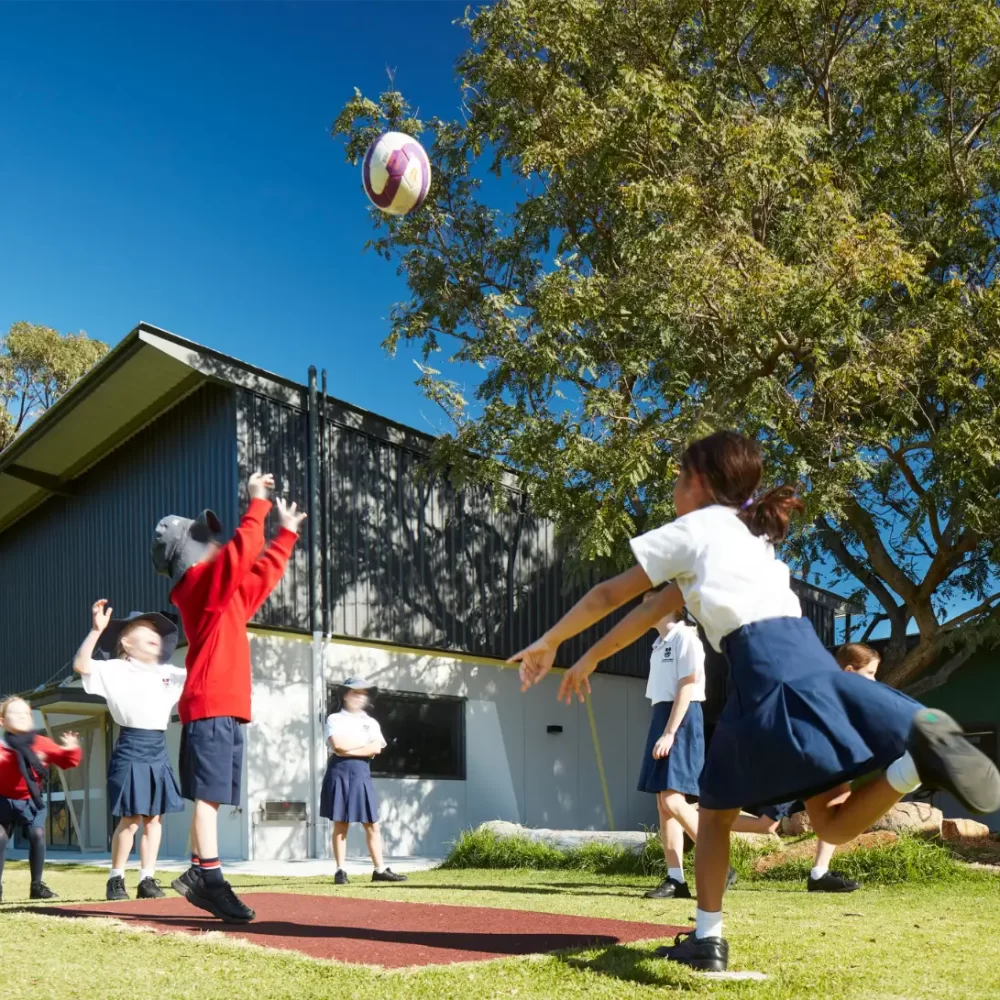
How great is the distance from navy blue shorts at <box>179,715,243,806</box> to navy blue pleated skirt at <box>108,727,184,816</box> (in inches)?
87.5

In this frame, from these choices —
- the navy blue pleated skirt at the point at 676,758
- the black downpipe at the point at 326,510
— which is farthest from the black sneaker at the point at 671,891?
the black downpipe at the point at 326,510

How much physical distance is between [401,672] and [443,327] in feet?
17.6

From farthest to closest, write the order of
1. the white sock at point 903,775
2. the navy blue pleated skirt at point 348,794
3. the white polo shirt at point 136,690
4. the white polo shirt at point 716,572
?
the navy blue pleated skirt at point 348,794 → the white polo shirt at point 136,690 → the white polo shirt at point 716,572 → the white sock at point 903,775

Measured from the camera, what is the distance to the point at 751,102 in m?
14.2

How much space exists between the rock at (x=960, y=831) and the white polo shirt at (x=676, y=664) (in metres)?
4.65

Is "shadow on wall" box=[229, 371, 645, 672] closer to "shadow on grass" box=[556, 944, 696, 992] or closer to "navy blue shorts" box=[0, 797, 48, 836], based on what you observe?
"navy blue shorts" box=[0, 797, 48, 836]

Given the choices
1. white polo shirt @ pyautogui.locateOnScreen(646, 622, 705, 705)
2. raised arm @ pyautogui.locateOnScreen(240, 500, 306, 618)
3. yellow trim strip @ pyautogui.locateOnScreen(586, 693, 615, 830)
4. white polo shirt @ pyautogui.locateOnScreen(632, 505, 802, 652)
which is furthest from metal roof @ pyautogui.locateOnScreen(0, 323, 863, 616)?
white polo shirt @ pyautogui.locateOnScreen(632, 505, 802, 652)

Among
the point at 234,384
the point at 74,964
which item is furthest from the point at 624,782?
the point at 74,964

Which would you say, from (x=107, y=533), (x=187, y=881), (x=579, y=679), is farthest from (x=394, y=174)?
(x=107, y=533)

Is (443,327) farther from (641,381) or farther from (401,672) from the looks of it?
(401,672)

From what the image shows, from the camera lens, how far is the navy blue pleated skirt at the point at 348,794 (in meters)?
8.66

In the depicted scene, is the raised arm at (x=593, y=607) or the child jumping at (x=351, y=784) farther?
the child jumping at (x=351, y=784)

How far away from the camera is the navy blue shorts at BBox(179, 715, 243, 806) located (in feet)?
15.7

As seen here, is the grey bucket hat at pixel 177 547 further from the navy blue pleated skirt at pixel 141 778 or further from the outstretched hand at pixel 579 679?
the navy blue pleated skirt at pixel 141 778
